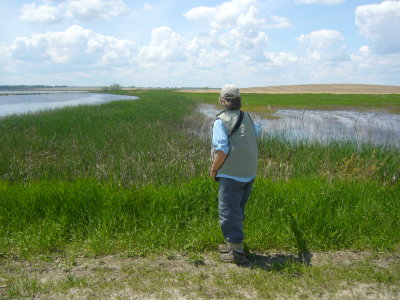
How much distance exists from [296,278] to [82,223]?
2823 mm

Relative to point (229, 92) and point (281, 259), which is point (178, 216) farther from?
point (229, 92)

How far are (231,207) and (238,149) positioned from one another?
62 centimetres

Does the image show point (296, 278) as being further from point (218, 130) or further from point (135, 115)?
point (135, 115)

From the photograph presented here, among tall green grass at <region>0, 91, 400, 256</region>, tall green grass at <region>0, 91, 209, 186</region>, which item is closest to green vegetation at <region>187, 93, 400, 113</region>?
tall green grass at <region>0, 91, 209, 186</region>

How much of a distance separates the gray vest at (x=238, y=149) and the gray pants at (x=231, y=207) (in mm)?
119

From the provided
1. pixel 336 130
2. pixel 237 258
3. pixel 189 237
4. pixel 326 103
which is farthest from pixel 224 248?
pixel 326 103

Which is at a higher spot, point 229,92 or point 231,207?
point 229,92

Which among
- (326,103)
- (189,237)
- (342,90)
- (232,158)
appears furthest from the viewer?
(342,90)

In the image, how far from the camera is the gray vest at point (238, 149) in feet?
11.1

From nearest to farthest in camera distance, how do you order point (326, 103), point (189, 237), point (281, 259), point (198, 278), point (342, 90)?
1. point (198, 278)
2. point (281, 259)
3. point (189, 237)
4. point (326, 103)
5. point (342, 90)

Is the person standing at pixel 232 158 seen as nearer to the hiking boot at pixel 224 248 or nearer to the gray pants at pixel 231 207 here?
the gray pants at pixel 231 207

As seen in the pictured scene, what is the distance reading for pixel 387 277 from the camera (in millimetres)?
3281

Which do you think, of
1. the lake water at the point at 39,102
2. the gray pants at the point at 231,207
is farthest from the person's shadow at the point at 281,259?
the lake water at the point at 39,102

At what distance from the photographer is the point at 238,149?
3.39 meters
